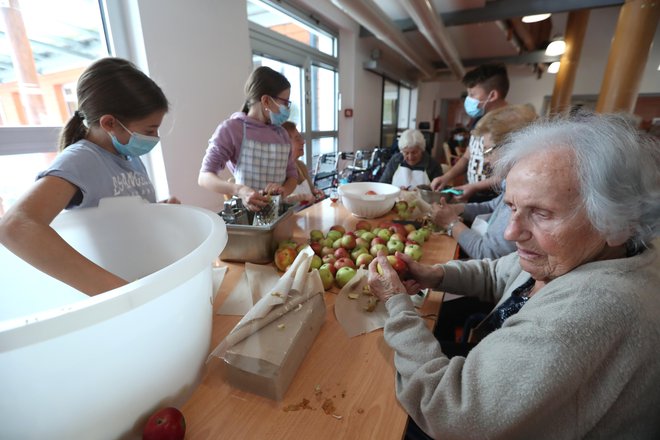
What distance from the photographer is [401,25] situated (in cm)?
502

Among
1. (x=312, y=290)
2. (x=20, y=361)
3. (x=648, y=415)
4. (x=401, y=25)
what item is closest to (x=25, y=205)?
(x=20, y=361)

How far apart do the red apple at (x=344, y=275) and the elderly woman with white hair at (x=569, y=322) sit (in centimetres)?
31

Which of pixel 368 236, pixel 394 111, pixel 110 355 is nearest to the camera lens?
pixel 110 355

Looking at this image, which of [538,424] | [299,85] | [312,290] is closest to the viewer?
[538,424]

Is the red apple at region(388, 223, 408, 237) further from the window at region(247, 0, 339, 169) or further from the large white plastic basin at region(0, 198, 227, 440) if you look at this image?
the window at region(247, 0, 339, 169)

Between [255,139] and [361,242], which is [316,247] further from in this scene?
[255,139]

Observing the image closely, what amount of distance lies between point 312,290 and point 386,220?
1.08m

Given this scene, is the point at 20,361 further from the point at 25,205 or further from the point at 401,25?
the point at 401,25

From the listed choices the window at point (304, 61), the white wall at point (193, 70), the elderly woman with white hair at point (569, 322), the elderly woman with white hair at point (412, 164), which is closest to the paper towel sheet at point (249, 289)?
the elderly woman with white hair at point (569, 322)

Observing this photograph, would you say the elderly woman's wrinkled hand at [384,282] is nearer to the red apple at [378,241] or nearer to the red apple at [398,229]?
the red apple at [378,241]

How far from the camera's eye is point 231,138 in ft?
5.80

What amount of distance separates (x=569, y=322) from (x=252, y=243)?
3.31 ft

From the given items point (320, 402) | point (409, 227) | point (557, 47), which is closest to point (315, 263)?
point (320, 402)

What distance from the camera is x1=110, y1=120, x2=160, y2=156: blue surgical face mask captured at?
1.10 meters
